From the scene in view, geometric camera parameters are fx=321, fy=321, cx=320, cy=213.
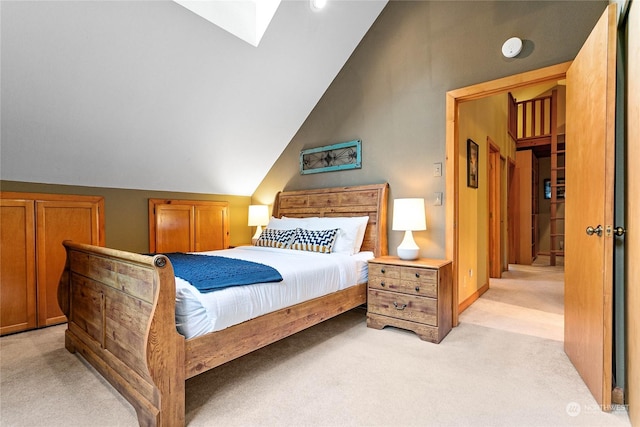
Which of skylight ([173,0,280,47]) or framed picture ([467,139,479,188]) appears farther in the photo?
framed picture ([467,139,479,188])

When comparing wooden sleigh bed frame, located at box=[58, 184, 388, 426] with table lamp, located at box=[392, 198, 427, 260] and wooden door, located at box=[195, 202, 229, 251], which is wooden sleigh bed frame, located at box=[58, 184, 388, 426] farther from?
wooden door, located at box=[195, 202, 229, 251]

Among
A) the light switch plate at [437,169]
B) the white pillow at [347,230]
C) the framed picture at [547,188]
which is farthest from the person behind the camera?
the framed picture at [547,188]

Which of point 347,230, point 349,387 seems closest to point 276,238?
point 347,230

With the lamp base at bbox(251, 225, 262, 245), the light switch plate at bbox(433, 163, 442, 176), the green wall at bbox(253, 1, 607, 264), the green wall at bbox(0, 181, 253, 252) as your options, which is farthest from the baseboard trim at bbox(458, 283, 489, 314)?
the green wall at bbox(0, 181, 253, 252)

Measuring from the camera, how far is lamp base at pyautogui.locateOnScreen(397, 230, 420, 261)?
2.92 m

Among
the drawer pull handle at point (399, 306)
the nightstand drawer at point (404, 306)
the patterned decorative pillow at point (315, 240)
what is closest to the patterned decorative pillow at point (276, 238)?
the patterned decorative pillow at point (315, 240)

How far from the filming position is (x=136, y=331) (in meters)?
1.68

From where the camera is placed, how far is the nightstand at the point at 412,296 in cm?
262

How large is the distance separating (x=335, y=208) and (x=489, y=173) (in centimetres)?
264

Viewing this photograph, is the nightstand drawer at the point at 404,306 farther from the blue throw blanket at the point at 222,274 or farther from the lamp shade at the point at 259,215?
the lamp shade at the point at 259,215

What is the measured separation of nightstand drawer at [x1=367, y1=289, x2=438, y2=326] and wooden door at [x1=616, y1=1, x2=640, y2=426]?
1.15m

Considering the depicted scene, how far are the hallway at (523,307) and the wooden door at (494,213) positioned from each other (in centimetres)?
25

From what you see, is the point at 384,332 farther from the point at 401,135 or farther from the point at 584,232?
the point at 401,135

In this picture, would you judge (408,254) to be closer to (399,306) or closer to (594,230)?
(399,306)
